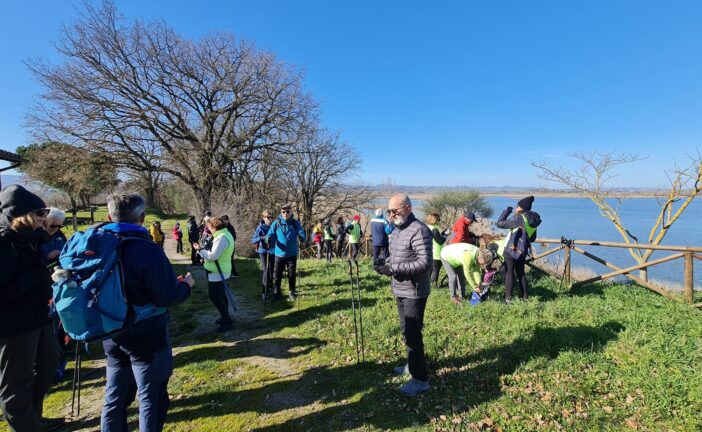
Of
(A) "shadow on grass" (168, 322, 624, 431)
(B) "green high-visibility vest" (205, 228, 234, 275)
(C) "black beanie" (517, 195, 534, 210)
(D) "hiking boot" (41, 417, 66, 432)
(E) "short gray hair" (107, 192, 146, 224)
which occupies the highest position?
(E) "short gray hair" (107, 192, 146, 224)

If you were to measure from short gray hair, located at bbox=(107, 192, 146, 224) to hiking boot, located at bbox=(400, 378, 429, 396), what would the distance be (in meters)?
3.44

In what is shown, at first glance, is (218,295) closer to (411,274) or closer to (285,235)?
(285,235)

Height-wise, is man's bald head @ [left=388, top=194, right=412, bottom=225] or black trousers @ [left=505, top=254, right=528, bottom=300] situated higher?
man's bald head @ [left=388, top=194, right=412, bottom=225]

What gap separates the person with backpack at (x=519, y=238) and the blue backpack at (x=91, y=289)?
6101 mm

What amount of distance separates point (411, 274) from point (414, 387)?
1.48 metres

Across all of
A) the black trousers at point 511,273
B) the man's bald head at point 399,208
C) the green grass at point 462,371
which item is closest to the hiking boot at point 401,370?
the green grass at point 462,371

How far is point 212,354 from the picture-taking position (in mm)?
5164

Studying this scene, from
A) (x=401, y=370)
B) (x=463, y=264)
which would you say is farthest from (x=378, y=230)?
(x=401, y=370)

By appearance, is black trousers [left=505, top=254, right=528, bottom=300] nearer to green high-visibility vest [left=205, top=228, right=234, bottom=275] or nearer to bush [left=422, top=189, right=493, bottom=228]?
green high-visibility vest [left=205, top=228, right=234, bottom=275]

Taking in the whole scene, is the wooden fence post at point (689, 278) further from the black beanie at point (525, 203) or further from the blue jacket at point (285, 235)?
the blue jacket at point (285, 235)

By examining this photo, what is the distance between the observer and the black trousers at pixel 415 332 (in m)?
3.71

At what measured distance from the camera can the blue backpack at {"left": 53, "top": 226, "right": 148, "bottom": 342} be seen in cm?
215

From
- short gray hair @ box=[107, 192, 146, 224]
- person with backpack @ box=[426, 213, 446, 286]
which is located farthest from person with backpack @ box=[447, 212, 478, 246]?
short gray hair @ box=[107, 192, 146, 224]

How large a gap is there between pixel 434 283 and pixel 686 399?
4828 millimetres
